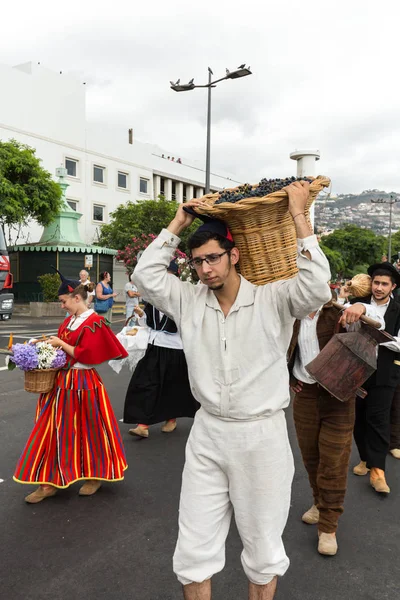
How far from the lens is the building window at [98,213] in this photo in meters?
40.2

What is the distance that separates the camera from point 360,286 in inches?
174

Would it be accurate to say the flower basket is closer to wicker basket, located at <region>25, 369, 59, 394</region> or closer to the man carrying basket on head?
wicker basket, located at <region>25, 369, 59, 394</region>

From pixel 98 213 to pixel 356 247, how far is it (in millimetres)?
23698

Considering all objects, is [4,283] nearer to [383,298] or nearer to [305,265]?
[383,298]

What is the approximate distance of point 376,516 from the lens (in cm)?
378

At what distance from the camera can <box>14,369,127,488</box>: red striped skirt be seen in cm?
398

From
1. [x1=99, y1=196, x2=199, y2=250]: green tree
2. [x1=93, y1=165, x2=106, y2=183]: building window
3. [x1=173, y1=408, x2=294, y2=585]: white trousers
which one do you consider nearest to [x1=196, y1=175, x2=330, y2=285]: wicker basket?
[x1=173, y1=408, x2=294, y2=585]: white trousers

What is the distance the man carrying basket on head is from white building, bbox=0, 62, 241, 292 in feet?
113

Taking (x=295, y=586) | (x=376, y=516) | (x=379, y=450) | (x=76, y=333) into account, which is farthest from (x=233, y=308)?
(x=379, y=450)

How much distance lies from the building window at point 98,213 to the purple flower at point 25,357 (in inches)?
1478

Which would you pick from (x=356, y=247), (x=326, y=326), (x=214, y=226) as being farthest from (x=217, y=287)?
(x=356, y=247)

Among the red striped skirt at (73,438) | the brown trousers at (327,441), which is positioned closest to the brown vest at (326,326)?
the brown trousers at (327,441)

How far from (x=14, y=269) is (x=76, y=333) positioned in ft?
85.0

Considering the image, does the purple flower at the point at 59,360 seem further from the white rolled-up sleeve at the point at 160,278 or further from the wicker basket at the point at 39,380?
the white rolled-up sleeve at the point at 160,278
